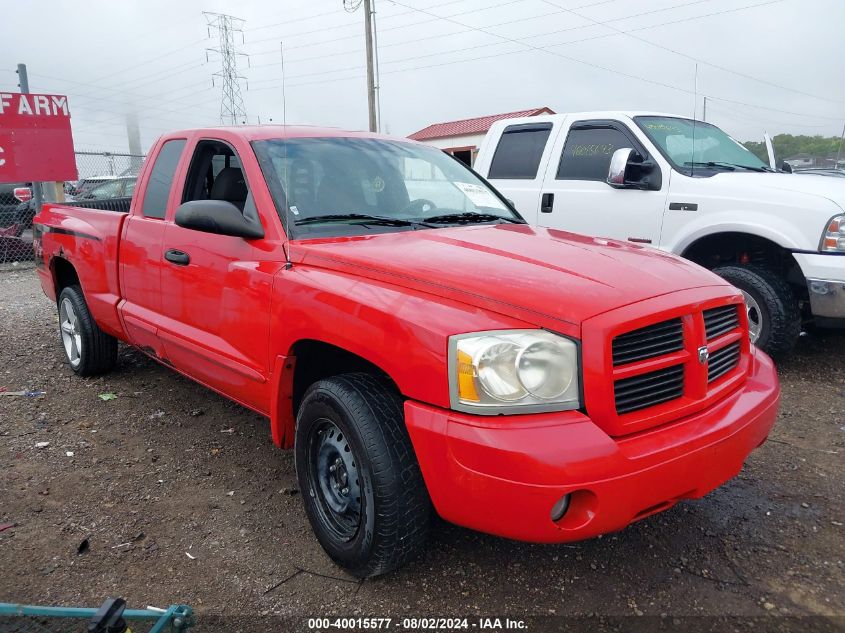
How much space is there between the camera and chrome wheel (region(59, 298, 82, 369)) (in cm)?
502

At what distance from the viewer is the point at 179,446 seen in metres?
3.90

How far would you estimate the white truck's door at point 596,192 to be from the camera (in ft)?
17.7

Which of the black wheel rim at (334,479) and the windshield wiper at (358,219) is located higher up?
the windshield wiper at (358,219)

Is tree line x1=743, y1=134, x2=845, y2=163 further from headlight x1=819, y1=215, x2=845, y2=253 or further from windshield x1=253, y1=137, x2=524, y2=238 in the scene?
windshield x1=253, y1=137, x2=524, y2=238

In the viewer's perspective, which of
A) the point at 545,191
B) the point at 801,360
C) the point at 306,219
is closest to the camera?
the point at 306,219

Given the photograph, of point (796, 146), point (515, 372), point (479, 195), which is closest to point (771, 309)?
point (479, 195)

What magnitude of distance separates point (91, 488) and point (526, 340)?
254 cm

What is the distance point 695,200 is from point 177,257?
151 inches

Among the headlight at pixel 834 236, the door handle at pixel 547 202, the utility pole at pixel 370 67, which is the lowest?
the headlight at pixel 834 236

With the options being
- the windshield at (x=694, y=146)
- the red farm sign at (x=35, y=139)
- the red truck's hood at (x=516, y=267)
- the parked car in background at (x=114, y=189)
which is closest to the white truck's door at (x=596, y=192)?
the windshield at (x=694, y=146)

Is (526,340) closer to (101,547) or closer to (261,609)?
(261,609)

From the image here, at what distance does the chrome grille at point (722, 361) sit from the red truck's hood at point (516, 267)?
0.93ft

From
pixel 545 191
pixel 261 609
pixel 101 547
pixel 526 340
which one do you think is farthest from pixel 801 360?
pixel 101 547

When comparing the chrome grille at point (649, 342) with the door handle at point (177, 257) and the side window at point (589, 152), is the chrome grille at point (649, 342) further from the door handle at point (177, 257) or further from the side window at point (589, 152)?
the side window at point (589, 152)
